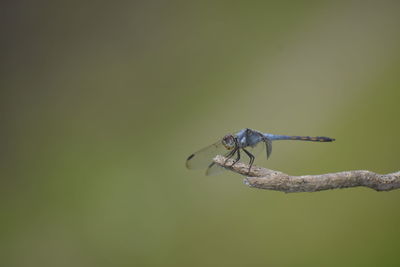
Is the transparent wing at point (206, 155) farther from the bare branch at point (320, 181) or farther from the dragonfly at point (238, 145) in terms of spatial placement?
the bare branch at point (320, 181)

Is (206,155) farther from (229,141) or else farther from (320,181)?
(320,181)

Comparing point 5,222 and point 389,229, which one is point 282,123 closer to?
point 389,229

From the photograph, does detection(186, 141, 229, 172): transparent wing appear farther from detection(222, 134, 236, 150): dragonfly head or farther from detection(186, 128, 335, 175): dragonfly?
detection(222, 134, 236, 150): dragonfly head

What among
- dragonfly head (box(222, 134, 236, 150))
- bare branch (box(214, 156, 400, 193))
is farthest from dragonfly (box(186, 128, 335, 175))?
bare branch (box(214, 156, 400, 193))

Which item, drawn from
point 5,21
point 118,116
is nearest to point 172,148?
point 118,116

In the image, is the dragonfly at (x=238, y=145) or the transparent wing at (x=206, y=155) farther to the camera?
the transparent wing at (x=206, y=155)

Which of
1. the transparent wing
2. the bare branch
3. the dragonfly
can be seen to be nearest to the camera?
the bare branch

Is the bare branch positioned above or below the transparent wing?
below

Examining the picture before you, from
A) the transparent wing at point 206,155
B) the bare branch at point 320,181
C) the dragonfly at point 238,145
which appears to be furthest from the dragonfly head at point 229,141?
the bare branch at point 320,181
